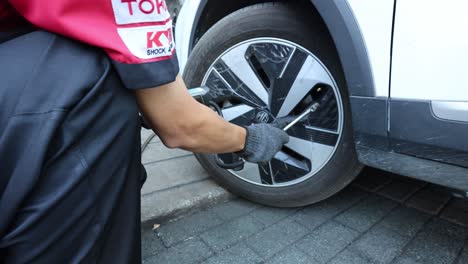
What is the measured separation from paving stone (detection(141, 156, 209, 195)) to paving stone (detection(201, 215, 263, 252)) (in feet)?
1.30

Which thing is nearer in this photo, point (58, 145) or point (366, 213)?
point (58, 145)

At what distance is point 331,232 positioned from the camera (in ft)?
4.97

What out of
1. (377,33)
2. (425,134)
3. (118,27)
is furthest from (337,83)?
(118,27)

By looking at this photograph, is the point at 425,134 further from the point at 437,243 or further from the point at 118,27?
the point at 118,27

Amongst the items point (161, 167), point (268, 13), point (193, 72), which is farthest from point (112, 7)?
point (161, 167)

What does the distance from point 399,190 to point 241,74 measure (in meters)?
1.05

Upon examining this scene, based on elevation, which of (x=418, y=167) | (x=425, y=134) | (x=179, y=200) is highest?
(x=425, y=134)

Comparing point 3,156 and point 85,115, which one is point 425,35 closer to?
point 85,115

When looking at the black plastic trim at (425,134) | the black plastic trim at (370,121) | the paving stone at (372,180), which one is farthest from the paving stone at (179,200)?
the black plastic trim at (425,134)

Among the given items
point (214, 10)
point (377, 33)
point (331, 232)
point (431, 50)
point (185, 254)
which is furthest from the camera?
point (214, 10)

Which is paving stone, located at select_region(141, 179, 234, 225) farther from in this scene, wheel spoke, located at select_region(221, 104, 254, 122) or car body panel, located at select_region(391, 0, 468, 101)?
car body panel, located at select_region(391, 0, 468, 101)

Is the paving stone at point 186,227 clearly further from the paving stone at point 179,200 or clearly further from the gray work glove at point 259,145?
the gray work glove at point 259,145

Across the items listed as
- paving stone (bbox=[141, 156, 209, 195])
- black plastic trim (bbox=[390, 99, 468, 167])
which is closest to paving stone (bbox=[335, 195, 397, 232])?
black plastic trim (bbox=[390, 99, 468, 167])

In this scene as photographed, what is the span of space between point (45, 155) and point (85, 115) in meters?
0.10
